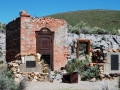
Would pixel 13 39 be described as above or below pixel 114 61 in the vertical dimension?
above

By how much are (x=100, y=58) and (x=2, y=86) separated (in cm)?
1026

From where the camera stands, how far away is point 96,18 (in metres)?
69.1

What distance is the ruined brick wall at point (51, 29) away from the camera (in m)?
22.7

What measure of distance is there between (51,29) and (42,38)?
2.95 feet

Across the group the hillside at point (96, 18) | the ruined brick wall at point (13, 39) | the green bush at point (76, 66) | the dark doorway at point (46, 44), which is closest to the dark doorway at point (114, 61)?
the green bush at point (76, 66)

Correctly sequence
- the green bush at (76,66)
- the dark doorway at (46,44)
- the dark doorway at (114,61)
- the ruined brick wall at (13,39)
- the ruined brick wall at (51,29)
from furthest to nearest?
the ruined brick wall at (13,39)
the dark doorway at (46,44)
the ruined brick wall at (51,29)
the green bush at (76,66)
the dark doorway at (114,61)

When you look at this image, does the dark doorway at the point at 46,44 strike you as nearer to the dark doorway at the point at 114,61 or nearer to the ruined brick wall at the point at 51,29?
the ruined brick wall at the point at 51,29

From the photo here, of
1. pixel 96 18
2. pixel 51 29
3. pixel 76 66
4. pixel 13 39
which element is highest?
pixel 96 18

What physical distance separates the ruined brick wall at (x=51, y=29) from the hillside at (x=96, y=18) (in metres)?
36.5

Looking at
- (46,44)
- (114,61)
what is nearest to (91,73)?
(114,61)

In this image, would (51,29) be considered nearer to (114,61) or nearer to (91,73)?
(91,73)

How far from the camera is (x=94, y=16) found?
71.4m

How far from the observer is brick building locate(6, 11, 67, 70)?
2269 centimetres

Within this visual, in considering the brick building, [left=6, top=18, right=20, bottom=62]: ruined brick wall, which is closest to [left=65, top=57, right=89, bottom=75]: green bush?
the brick building
